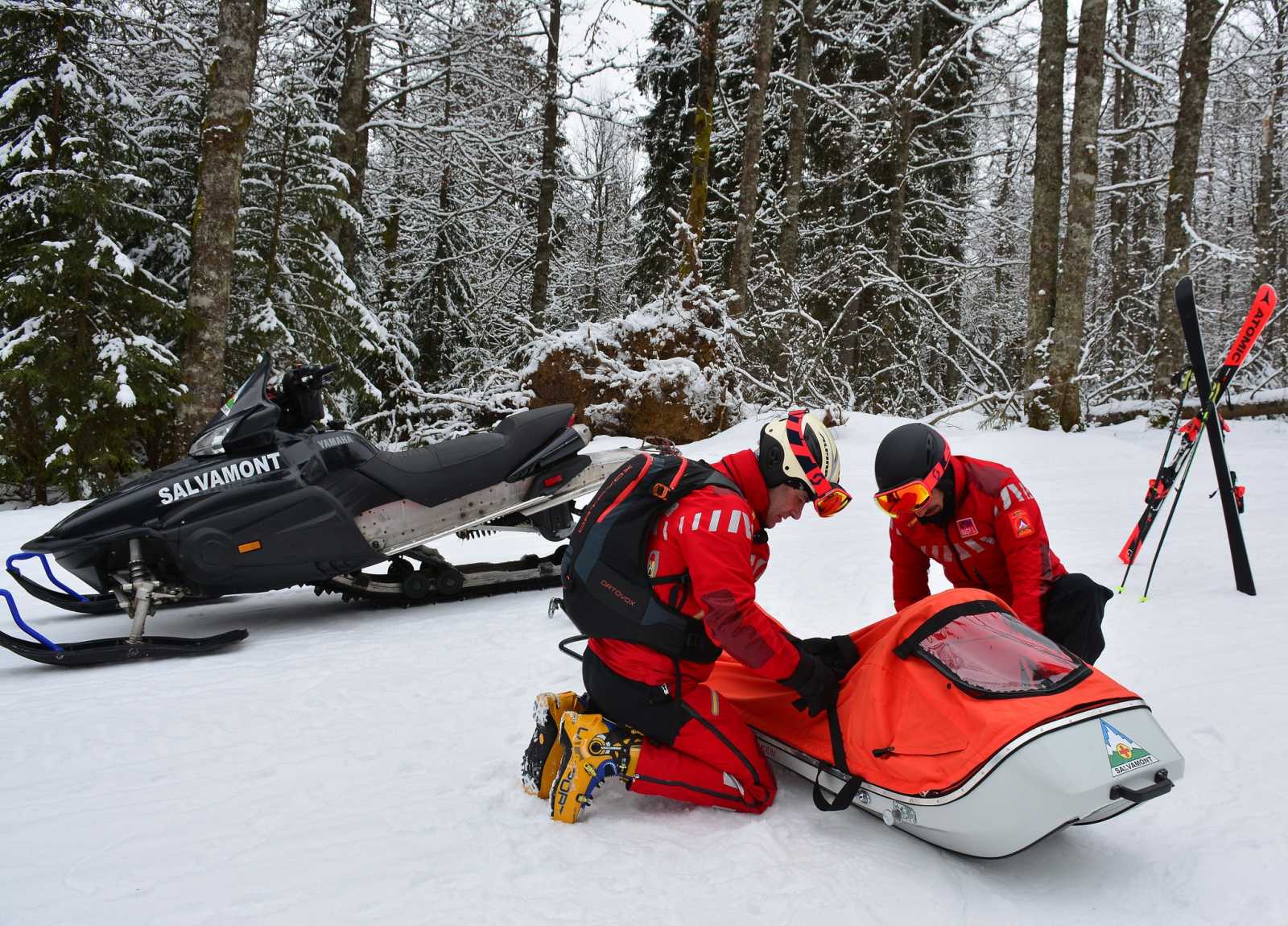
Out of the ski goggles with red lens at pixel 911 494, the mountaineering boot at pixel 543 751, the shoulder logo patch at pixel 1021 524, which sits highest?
the ski goggles with red lens at pixel 911 494

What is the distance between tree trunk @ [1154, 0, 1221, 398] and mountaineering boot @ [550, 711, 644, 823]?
10137 mm

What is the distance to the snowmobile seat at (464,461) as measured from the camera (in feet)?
16.3

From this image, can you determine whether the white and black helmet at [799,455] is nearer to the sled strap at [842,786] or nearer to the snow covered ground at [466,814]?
the sled strap at [842,786]

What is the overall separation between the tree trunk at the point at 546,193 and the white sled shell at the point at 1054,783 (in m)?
15.5

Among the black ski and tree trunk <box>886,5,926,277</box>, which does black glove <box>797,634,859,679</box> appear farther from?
tree trunk <box>886,5,926,277</box>

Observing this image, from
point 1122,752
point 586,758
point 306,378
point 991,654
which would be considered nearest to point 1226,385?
point 991,654

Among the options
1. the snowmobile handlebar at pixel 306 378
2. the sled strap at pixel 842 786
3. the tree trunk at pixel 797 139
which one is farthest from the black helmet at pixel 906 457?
the tree trunk at pixel 797 139

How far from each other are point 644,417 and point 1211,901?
8948 millimetres

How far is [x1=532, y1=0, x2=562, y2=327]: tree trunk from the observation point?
671 inches

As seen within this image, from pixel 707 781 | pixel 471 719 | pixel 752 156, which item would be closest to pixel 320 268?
pixel 752 156

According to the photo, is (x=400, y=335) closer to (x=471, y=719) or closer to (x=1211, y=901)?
(x=471, y=719)

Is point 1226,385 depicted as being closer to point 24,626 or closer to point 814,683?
point 814,683

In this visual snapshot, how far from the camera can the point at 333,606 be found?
219 inches

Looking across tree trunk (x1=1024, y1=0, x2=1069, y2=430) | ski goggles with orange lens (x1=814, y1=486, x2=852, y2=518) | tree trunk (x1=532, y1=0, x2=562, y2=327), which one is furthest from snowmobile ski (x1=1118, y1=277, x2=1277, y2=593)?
tree trunk (x1=532, y1=0, x2=562, y2=327)
